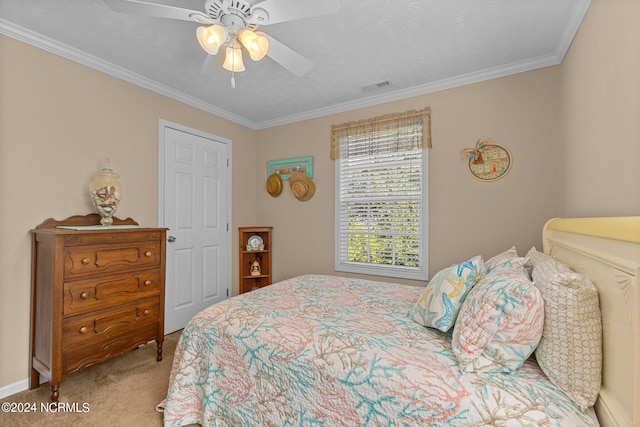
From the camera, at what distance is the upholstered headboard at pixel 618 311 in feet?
2.52

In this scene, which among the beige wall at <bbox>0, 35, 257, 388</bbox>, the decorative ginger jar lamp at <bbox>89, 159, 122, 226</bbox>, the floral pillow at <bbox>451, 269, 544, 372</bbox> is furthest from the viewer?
the decorative ginger jar lamp at <bbox>89, 159, 122, 226</bbox>

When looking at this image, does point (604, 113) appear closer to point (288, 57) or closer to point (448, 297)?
point (448, 297)

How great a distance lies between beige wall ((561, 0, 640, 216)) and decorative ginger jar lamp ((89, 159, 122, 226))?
3.23m

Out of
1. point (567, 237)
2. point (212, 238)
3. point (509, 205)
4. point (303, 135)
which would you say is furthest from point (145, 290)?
point (509, 205)

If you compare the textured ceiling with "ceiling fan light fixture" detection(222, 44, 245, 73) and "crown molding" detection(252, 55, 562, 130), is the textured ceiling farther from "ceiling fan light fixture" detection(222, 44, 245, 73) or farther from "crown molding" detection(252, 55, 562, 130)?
"ceiling fan light fixture" detection(222, 44, 245, 73)

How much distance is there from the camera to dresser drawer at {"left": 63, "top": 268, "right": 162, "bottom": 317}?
195 cm

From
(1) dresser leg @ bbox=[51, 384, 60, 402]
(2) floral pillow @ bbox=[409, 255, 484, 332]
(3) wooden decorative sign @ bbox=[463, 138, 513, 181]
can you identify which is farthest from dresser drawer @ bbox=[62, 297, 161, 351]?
(3) wooden decorative sign @ bbox=[463, 138, 513, 181]

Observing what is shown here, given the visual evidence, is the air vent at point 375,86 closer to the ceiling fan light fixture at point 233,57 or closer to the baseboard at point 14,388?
the ceiling fan light fixture at point 233,57

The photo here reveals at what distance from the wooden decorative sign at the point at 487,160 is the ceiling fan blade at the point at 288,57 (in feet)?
5.76

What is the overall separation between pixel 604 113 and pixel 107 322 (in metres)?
3.39

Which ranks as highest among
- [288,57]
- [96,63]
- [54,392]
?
[96,63]

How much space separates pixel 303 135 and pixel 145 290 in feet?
8.05

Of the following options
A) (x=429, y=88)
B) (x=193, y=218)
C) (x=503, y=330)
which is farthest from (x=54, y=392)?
(x=429, y=88)

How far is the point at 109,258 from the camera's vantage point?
7.10ft
